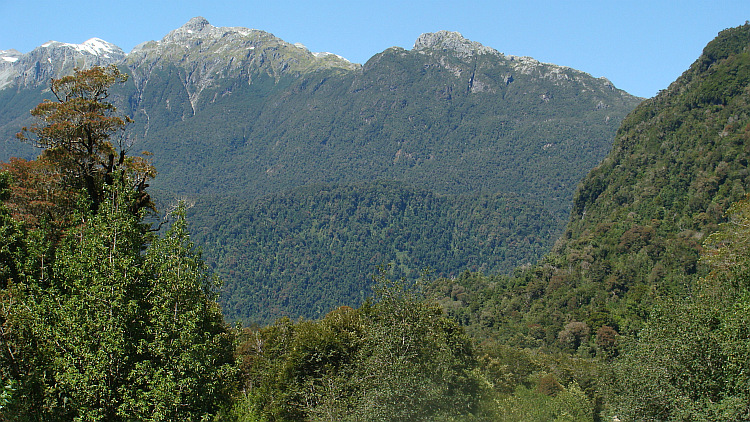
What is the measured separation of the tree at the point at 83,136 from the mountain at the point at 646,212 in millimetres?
79956

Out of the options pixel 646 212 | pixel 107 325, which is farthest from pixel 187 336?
pixel 646 212

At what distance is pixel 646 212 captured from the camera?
133000 millimetres

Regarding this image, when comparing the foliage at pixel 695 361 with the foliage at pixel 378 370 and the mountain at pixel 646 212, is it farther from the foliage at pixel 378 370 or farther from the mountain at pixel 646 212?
the mountain at pixel 646 212

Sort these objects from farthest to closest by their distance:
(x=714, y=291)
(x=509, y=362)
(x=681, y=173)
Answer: (x=681, y=173)
(x=509, y=362)
(x=714, y=291)

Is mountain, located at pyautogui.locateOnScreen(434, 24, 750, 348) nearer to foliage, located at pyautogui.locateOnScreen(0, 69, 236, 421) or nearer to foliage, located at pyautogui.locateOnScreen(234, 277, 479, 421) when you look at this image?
foliage, located at pyautogui.locateOnScreen(234, 277, 479, 421)

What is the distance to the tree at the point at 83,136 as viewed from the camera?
1276 inches

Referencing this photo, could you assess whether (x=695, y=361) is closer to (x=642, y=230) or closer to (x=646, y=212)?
(x=642, y=230)

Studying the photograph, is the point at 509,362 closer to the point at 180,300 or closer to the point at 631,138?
the point at 180,300

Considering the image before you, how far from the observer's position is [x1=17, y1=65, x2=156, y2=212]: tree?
32.4 meters

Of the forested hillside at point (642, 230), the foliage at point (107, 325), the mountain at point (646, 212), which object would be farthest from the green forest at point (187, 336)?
the mountain at point (646, 212)

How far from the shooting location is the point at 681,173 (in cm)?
13088

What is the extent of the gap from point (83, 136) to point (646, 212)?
124 m

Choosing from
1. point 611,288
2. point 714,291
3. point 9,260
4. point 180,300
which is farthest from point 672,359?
point 611,288

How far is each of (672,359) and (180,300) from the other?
82.5 ft
